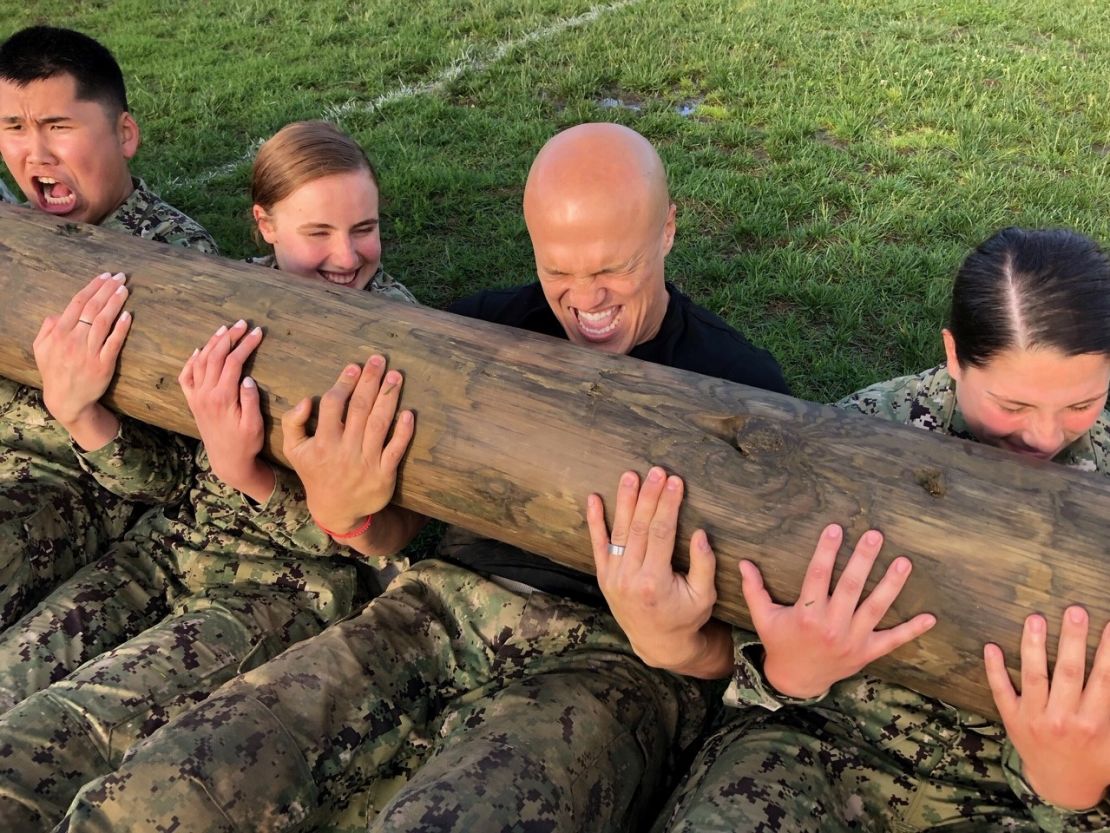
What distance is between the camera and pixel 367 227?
3.06 metres

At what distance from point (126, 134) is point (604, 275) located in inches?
80.6

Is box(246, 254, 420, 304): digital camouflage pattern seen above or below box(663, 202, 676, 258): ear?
below

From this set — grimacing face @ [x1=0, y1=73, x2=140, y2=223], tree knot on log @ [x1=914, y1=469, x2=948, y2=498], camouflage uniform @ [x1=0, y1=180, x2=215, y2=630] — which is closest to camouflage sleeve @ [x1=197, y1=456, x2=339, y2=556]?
camouflage uniform @ [x1=0, y1=180, x2=215, y2=630]

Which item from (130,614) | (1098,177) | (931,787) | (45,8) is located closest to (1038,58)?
(1098,177)

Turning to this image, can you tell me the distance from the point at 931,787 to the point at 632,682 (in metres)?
0.70

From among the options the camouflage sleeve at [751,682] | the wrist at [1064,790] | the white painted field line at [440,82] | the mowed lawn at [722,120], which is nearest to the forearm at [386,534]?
the camouflage sleeve at [751,682]

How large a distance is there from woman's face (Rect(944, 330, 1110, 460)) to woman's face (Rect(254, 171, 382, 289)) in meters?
1.86

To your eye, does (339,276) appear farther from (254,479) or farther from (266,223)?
(254,479)

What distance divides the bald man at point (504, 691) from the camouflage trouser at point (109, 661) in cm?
28

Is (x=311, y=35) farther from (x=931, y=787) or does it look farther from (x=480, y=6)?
(x=931, y=787)

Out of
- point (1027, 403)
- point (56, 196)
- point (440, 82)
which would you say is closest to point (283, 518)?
point (56, 196)

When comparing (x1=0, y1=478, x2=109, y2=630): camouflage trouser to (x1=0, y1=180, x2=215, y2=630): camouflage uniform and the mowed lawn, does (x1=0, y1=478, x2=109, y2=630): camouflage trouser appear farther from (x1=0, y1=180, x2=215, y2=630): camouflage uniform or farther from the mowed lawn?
the mowed lawn

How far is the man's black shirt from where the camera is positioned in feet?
8.03

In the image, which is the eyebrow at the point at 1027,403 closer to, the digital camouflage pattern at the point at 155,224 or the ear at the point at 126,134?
the digital camouflage pattern at the point at 155,224
